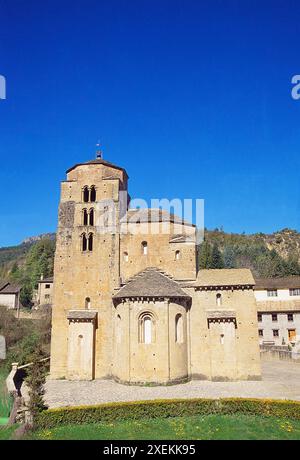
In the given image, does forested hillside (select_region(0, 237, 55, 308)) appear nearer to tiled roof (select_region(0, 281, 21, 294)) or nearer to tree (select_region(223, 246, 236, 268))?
tiled roof (select_region(0, 281, 21, 294))

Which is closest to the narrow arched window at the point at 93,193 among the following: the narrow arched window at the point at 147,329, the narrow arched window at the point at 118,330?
the narrow arched window at the point at 118,330

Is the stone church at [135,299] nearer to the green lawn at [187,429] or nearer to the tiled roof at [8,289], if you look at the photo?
the green lawn at [187,429]

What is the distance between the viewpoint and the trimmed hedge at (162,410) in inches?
723

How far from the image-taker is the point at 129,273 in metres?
31.4

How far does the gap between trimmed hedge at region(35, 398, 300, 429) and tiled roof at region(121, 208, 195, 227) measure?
15800 mm

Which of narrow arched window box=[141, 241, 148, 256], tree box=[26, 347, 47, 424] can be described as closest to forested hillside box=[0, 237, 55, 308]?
narrow arched window box=[141, 241, 148, 256]

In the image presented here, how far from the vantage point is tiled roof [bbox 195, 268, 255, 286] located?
29672 millimetres

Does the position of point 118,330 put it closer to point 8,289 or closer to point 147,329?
point 147,329

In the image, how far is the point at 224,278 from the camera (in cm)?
3036

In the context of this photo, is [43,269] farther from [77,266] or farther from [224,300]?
[224,300]

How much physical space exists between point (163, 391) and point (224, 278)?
1020cm

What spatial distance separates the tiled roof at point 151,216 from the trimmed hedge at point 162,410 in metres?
15.8

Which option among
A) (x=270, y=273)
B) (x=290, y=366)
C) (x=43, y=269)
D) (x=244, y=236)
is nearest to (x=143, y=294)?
(x=290, y=366)
